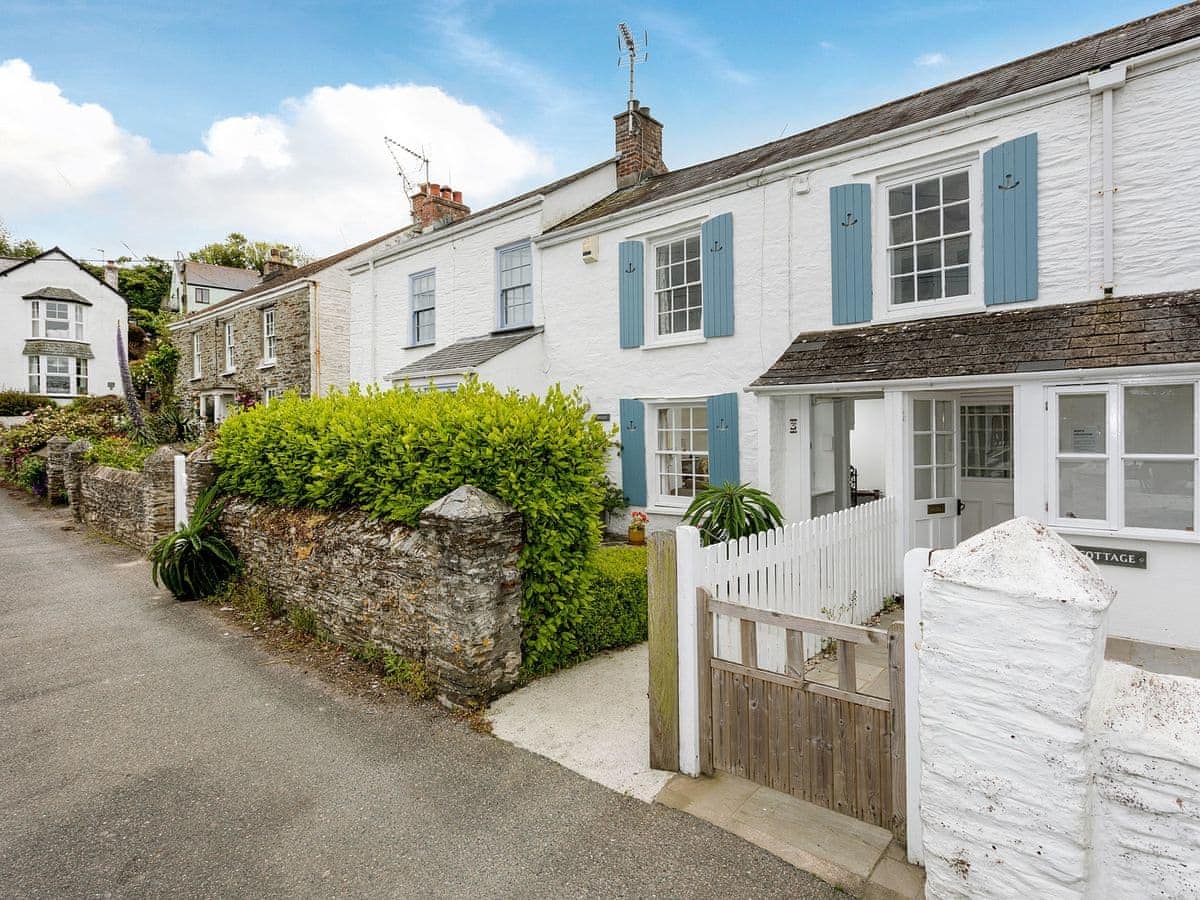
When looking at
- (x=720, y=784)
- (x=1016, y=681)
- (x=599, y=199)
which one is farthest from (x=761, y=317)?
(x=1016, y=681)

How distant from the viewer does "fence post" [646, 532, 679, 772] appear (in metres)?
3.95

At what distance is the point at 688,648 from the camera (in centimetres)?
391

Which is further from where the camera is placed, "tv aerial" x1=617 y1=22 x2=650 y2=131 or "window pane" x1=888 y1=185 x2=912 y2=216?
"tv aerial" x1=617 y1=22 x2=650 y2=131

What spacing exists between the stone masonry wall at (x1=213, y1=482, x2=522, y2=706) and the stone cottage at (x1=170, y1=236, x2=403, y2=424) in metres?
11.7

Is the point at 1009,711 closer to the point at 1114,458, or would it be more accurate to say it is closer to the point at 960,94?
the point at 1114,458

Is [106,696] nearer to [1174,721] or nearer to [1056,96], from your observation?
[1174,721]

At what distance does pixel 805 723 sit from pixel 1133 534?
508cm

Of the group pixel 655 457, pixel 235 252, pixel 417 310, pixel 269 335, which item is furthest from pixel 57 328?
pixel 655 457

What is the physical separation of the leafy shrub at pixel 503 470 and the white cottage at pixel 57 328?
1457 inches

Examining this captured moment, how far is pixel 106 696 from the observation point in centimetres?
549

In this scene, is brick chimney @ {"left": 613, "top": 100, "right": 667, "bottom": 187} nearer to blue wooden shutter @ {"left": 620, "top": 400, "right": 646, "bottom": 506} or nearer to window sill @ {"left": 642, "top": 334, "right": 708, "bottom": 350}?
window sill @ {"left": 642, "top": 334, "right": 708, "bottom": 350}

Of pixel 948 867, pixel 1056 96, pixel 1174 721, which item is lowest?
pixel 948 867

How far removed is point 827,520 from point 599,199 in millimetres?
10226

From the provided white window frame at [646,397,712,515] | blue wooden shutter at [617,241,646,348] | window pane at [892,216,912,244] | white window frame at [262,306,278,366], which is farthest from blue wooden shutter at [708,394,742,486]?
white window frame at [262,306,278,366]
